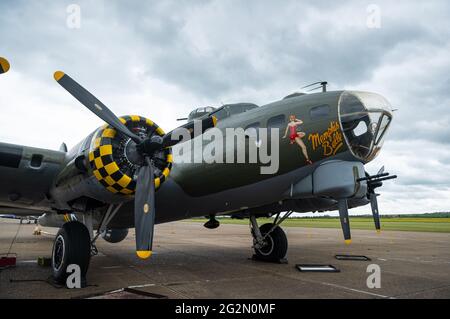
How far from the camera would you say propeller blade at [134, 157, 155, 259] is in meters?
6.48

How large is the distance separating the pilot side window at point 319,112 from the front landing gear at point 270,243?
4.58 m

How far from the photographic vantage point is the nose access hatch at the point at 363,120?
267 inches

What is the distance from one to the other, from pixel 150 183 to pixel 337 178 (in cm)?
360

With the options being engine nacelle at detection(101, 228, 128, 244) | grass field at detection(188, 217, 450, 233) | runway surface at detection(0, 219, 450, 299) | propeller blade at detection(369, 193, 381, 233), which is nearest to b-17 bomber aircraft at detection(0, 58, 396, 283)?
runway surface at detection(0, 219, 450, 299)

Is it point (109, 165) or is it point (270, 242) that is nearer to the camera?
point (109, 165)

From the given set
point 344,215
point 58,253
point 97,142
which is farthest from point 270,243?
point 97,142

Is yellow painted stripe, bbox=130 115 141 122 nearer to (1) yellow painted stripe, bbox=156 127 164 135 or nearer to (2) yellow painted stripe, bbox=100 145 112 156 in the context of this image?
(1) yellow painted stripe, bbox=156 127 164 135

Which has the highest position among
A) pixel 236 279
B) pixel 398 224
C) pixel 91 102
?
pixel 91 102

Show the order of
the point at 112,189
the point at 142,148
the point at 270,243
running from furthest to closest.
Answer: the point at 270,243
the point at 142,148
the point at 112,189

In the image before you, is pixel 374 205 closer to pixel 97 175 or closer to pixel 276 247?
pixel 276 247

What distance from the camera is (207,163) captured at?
8.15 m

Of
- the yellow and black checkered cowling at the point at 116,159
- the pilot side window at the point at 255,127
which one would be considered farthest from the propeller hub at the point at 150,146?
the pilot side window at the point at 255,127

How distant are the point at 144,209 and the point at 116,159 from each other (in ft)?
3.82

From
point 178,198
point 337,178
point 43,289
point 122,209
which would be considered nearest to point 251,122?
point 337,178
